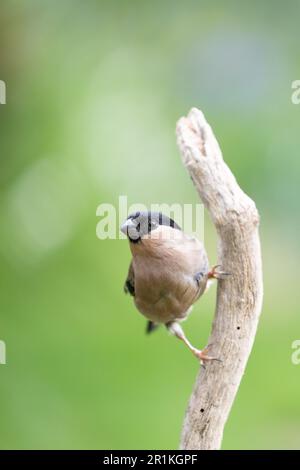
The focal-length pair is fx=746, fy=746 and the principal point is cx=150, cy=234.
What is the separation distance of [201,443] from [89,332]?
6.24ft

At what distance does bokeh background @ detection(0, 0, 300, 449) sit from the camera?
3494mm

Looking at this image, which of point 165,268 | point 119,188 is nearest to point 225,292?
point 165,268

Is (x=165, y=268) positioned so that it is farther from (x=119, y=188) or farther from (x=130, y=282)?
(x=119, y=188)

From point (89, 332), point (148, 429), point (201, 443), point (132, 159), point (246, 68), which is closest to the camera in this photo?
point (201, 443)

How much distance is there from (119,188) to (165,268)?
76.6 inches

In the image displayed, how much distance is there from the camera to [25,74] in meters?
4.25

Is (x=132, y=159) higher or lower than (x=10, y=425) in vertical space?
higher

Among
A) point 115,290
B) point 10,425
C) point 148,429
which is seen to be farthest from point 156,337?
point 10,425

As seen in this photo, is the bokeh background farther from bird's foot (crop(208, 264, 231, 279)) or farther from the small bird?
bird's foot (crop(208, 264, 231, 279))

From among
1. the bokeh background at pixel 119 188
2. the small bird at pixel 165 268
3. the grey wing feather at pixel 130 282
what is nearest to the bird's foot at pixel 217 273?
the small bird at pixel 165 268

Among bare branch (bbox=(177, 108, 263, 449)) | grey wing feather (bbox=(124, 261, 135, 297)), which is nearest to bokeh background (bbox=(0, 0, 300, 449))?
grey wing feather (bbox=(124, 261, 135, 297))

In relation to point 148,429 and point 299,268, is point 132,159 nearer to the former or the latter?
point 299,268

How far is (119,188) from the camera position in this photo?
3945 millimetres

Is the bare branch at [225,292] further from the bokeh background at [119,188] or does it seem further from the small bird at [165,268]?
the bokeh background at [119,188]
